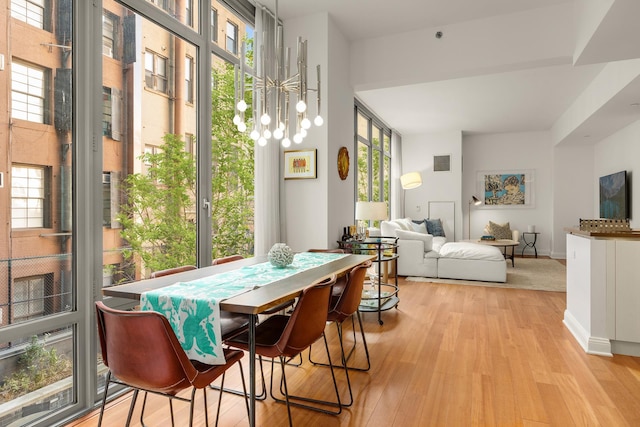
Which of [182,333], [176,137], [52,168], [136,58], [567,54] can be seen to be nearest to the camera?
[182,333]

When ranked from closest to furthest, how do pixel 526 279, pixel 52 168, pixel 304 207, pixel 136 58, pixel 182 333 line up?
pixel 182 333 < pixel 52 168 < pixel 136 58 < pixel 304 207 < pixel 526 279

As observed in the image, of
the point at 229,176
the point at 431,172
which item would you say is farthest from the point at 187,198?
the point at 431,172

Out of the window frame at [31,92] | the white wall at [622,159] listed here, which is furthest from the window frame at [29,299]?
the white wall at [622,159]

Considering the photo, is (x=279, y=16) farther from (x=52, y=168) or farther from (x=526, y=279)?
(x=526, y=279)

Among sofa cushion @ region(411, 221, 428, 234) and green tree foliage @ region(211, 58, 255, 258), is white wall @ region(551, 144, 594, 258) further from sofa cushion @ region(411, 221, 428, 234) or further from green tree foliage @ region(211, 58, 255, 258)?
green tree foliage @ region(211, 58, 255, 258)

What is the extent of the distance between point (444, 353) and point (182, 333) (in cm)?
227

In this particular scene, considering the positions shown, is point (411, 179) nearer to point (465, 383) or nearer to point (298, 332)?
point (465, 383)

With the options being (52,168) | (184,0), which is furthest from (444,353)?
(184,0)

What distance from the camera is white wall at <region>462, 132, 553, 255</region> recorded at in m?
9.32

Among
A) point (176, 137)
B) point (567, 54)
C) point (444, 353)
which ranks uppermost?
point (567, 54)

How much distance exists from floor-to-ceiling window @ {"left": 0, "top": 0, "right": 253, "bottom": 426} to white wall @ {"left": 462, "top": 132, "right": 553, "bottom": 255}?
331 inches

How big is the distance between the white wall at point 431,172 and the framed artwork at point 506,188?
0.95 metres

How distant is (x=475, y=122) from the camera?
850 cm

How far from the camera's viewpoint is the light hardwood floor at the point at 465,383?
7.16ft
